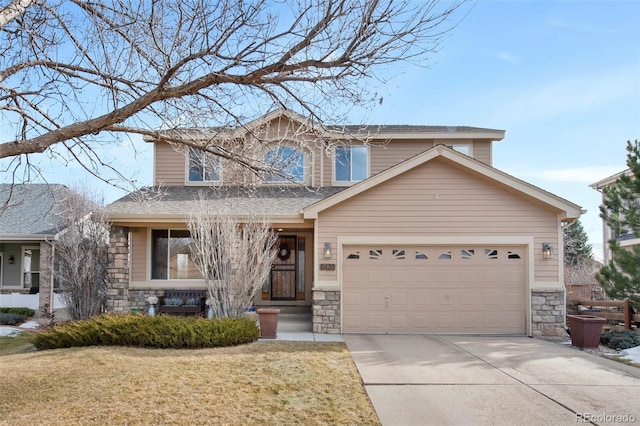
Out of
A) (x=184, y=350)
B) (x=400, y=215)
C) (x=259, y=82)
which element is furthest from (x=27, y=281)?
(x=259, y=82)

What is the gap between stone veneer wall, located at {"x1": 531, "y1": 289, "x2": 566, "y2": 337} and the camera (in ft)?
38.5

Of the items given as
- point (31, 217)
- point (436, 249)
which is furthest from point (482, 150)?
point (31, 217)

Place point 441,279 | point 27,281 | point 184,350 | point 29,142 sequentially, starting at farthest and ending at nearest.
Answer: point 27,281 → point 441,279 → point 184,350 → point 29,142

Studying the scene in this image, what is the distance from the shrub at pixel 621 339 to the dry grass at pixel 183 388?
569 centimetres

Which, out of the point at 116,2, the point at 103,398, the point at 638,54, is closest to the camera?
the point at 103,398

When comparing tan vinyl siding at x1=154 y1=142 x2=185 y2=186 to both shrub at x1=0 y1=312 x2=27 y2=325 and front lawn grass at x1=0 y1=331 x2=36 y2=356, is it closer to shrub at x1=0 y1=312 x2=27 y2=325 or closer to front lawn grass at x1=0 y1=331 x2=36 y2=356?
front lawn grass at x1=0 y1=331 x2=36 y2=356

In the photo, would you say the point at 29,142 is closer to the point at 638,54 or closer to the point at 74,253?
the point at 74,253

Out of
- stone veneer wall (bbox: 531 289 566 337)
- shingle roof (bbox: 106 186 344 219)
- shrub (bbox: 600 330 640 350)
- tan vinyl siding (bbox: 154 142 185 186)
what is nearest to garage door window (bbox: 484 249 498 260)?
stone veneer wall (bbox: 531 289 566 337)

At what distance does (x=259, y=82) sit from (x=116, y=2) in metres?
2.57

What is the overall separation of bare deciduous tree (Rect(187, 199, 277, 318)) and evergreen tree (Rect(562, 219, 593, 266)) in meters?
20.1

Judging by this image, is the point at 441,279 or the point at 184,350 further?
the point at 441,279

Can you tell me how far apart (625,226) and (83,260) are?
12754 mm

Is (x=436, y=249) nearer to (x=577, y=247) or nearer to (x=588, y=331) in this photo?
(x=588, y=331)

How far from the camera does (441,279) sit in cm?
1197
